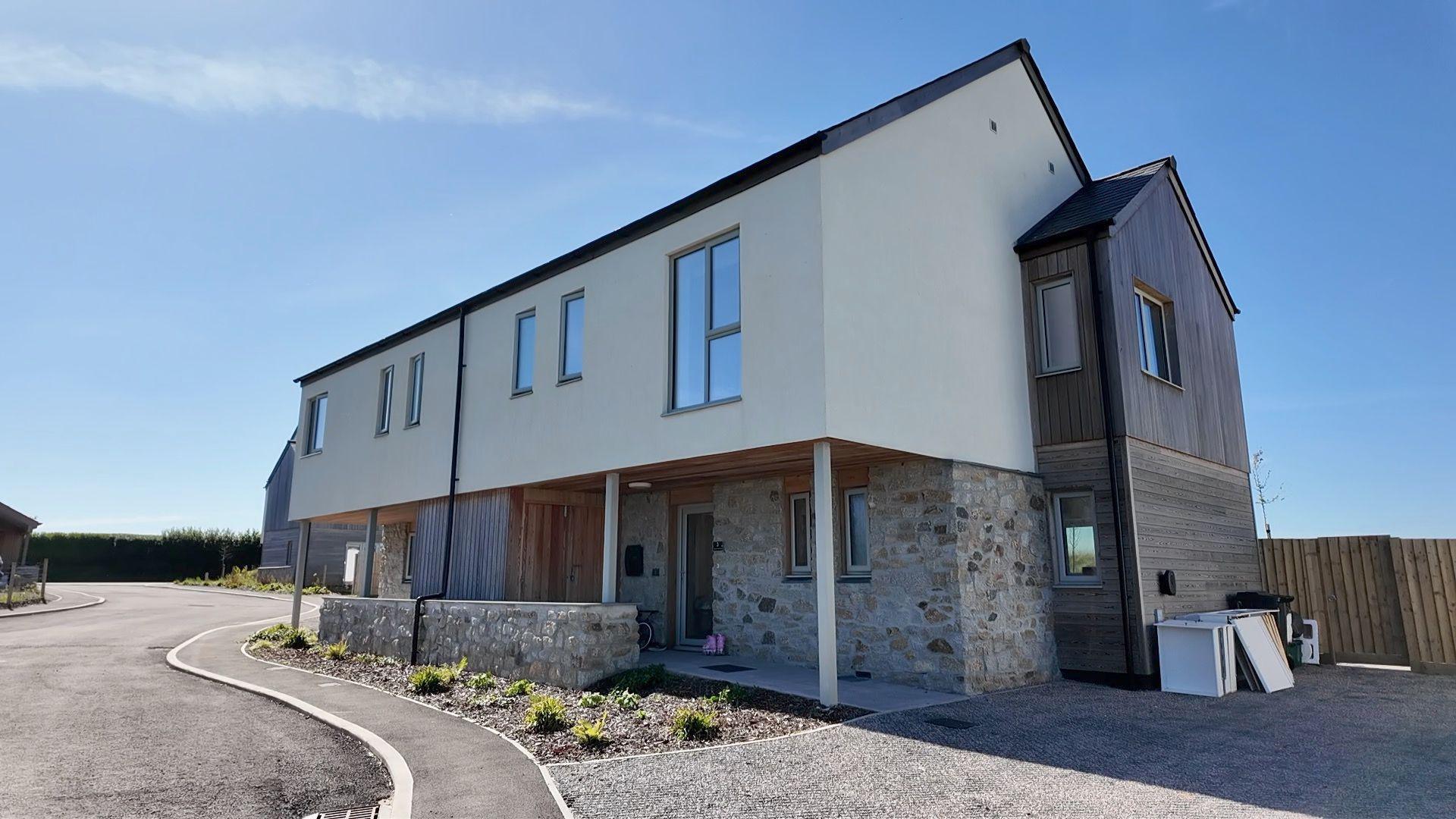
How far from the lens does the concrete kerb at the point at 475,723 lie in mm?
5324

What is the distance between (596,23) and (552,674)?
777cm

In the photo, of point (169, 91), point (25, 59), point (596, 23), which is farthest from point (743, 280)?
point (25, 59)

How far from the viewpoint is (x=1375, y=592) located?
1184cm

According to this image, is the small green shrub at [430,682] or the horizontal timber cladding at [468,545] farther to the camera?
the horizontal timber cladding at [468,545]

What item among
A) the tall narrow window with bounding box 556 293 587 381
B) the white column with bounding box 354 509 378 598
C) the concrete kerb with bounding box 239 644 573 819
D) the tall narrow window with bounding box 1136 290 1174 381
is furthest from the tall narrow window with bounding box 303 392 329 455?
the tall narrow window with bounding box 1136 290 1174 381

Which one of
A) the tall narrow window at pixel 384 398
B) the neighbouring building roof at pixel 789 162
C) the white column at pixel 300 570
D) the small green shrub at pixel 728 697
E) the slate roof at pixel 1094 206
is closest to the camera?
the small green shrub at pixel 728 697

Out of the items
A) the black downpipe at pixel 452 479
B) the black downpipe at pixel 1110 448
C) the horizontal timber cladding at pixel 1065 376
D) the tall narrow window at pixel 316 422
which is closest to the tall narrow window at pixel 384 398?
the tall narrow window at pixel 316 422

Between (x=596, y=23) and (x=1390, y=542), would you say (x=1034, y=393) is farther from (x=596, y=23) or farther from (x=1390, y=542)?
(x=596, y=23)

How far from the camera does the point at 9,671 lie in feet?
37.3

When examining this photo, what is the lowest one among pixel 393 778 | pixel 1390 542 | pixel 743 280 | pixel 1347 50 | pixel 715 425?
pixel 393 778

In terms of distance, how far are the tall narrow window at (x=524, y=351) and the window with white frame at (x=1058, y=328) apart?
7.40 m

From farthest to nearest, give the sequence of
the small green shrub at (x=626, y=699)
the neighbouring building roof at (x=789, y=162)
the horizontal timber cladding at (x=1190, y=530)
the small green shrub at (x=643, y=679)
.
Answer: the horizontal timber cladding at (x=1190, y=530) → the small green shrub at (x=643, y=679) → the neighbouring building roof at (x=789, y=162) → the small green shrub at (x=626, y=699)

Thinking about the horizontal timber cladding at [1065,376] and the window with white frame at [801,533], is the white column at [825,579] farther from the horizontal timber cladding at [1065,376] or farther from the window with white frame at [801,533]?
the horizontal timber cladding at [1065,376]

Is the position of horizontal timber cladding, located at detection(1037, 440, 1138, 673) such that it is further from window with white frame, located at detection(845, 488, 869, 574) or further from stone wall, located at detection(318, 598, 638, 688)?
stone wall, located at detection(318, 598, 638, 688)
